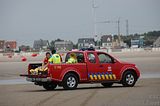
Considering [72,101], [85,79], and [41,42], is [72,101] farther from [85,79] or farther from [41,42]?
[41,42]

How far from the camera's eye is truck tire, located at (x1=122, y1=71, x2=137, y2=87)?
65.8ft

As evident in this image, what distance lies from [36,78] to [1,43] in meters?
135

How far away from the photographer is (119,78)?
1998cm

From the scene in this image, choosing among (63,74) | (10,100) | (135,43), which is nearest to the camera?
(10,100)

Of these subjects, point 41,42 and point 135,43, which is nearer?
point 41,42

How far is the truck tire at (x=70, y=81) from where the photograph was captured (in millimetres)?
18641

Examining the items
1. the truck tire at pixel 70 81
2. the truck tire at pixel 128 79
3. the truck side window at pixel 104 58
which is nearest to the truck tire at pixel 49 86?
the truck tire at pixel 70 81

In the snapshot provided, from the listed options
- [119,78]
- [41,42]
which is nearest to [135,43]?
[41,42]

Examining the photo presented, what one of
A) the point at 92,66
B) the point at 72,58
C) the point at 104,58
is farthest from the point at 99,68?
the point at 72,58

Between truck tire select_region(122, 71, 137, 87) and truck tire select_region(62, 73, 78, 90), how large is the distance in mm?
2240

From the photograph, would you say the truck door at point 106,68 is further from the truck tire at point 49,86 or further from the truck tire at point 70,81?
the truck tire at point 49,86

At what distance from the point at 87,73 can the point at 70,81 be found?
0.85 metres

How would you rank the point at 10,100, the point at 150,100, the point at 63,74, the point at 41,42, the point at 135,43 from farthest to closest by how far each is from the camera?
the point at 135,43 < the point at 41,42 < the point at 63,74 < the point at 10,100 < the point at 150,100

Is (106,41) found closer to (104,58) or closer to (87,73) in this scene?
(104,58)
